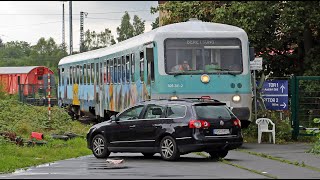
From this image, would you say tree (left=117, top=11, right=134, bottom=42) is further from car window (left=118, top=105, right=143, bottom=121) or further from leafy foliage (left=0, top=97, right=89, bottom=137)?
car window (left=118, top=105, right=143, bottom=121)

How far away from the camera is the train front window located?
23234 mm

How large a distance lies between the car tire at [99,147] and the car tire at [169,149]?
6.15 feet

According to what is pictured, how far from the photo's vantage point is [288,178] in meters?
14.1

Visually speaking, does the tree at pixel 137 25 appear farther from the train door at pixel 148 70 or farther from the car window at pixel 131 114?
the car window at pixel 131 114

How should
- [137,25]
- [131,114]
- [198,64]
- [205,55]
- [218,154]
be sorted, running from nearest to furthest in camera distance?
[218,154] → [131,114] → [198,64] → [205,55] → [137,25]

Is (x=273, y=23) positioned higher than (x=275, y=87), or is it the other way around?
(x=273, y=23)

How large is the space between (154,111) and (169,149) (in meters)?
1.22

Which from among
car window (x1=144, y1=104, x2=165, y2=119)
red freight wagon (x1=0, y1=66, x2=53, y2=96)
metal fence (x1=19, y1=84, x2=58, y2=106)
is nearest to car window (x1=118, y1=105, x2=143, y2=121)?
car window (x1=144, y1=104, x2=165, y2=119)

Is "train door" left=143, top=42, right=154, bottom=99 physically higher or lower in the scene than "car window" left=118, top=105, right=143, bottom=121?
higher

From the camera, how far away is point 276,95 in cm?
2636

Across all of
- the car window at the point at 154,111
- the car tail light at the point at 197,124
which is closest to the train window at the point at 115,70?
the car window at the point at 154,111

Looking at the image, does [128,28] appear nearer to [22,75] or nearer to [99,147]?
[22,75]

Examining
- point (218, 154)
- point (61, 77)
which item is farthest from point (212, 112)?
point (61, 77)

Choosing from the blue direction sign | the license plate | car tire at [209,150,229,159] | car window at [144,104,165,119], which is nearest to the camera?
the license plate
